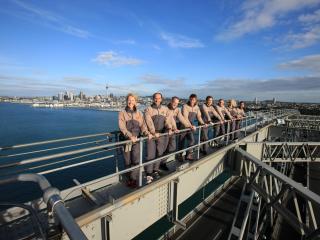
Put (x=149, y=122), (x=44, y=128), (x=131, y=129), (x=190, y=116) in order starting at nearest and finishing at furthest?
(x=131, y=129), (x=149, y=122), (x=190, y=116), (x=44, y=128)

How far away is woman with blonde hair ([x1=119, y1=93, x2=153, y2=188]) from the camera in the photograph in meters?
5.04

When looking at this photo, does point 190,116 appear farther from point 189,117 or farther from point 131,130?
point 131,130

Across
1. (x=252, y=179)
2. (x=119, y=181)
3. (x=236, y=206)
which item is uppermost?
(x=119, y=181)

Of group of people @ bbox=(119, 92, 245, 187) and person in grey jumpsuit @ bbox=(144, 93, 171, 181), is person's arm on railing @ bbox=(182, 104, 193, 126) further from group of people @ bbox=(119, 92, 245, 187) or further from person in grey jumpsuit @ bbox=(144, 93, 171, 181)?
person in grey jumpsuit @ bbox=(144, 93, 171, 181)

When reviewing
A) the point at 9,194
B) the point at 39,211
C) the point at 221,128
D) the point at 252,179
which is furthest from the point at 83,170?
the point at 39,211

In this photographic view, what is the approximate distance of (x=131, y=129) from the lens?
5.19 m

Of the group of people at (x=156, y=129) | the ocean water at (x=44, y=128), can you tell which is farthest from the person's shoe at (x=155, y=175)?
the ocean water at (x=44, y=128)

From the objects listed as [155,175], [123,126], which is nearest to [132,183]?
[155,175]

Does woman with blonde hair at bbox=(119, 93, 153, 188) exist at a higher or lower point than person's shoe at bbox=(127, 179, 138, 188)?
higher

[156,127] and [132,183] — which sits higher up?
[156,127]

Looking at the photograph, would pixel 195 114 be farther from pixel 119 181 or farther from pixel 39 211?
pixel 39 211

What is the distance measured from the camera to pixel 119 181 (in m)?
5.46

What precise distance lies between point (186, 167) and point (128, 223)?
228 centimetres

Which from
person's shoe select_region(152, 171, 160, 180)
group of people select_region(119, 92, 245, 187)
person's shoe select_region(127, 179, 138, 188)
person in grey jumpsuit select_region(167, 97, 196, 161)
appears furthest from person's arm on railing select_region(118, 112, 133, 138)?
person in grey jumpsuit select_region(167, 97, 196, 161)
